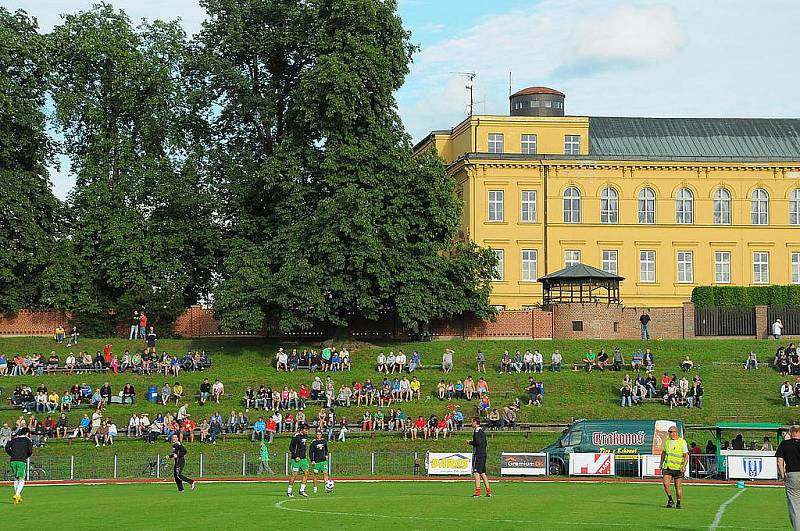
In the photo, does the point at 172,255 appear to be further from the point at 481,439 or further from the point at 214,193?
the point at 481,439

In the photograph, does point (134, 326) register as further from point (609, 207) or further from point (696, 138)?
point (696, 138)

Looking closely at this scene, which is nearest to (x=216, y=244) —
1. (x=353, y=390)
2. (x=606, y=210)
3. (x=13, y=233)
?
(x=13, y=233)

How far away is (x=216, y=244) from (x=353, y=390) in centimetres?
1781

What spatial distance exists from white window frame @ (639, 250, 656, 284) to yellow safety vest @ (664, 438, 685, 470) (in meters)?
54.6

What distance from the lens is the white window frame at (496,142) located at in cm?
8119

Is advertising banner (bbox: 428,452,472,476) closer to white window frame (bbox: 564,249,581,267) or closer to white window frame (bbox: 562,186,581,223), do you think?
white window frame (bbox: 564,249,581,267)

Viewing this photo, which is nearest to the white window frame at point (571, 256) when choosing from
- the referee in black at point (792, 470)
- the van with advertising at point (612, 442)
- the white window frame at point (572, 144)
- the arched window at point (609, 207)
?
the arched window at point (609, 207)

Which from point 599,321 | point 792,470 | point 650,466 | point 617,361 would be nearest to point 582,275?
point 599,321

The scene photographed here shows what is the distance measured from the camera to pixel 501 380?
57.5 m

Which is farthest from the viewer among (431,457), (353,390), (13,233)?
(13,233)

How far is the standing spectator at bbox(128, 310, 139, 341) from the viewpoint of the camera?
6588cm

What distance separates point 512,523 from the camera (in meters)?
23.0

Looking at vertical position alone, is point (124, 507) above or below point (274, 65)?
below

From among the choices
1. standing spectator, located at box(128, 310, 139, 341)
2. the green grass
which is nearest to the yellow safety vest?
the green grass
